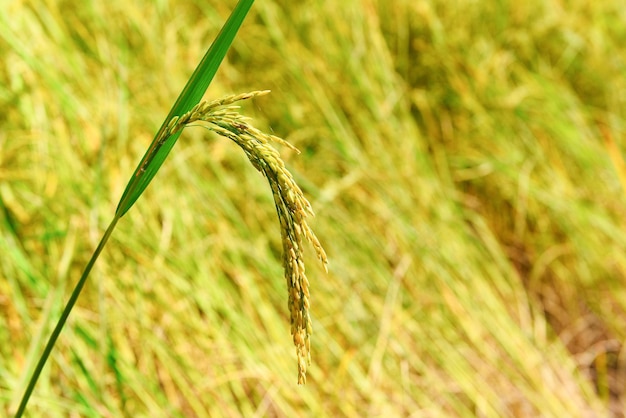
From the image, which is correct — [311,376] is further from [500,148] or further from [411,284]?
[500,148]

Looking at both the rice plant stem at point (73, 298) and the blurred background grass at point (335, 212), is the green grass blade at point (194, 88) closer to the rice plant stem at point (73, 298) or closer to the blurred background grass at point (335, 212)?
the rice plant stem at point (73, 298)

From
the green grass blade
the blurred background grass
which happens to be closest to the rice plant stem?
the green grass blade

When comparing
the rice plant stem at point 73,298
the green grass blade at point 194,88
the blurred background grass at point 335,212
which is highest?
the green grass blade at point 194,88

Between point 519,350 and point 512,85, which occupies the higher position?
point 512,85

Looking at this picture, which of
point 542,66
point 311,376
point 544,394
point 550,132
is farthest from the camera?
point 542,66

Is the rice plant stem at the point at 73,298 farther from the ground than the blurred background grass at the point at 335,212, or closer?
farther from the ground

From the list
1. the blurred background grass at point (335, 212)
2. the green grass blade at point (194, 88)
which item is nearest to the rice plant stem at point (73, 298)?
the green grass blade at point (194, 88)

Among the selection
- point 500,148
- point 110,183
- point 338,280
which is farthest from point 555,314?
point 110,183

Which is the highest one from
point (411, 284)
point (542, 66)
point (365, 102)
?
point (365, 102)

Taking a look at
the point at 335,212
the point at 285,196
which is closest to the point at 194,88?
the point at 285,196
